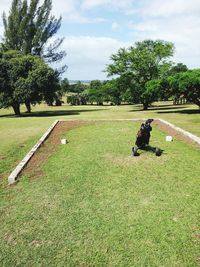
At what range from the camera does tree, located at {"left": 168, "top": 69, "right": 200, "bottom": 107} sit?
2825cm

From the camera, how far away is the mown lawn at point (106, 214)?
523cm

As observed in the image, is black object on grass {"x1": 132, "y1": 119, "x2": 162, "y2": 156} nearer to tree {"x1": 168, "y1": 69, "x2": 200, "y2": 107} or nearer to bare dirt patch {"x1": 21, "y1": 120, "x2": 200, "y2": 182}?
bare dirt patch {"x1": 21, "y1": 120, "x2": 200, "y2": 182}

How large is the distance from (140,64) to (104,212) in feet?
115

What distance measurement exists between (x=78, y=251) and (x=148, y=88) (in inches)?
1105

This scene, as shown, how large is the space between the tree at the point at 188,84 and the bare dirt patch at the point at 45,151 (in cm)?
1247

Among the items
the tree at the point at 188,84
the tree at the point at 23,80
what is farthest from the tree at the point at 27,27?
the tree at the point at 188,84

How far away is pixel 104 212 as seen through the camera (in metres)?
6.77

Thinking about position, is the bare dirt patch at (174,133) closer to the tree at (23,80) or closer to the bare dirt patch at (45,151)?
the bare dirt patch at (45,151)

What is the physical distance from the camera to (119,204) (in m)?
7.14

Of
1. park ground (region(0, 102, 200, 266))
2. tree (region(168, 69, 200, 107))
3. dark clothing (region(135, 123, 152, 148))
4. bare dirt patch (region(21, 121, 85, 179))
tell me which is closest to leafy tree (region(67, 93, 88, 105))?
tree (region(168, 69, 200, 107))

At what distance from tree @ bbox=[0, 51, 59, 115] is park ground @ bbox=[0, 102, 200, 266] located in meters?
22.2

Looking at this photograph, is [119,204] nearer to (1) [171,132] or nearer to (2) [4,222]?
(2) [4,222]

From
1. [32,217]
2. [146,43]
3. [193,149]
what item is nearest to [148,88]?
[146,43]

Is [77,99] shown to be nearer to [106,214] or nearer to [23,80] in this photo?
[23,80]
